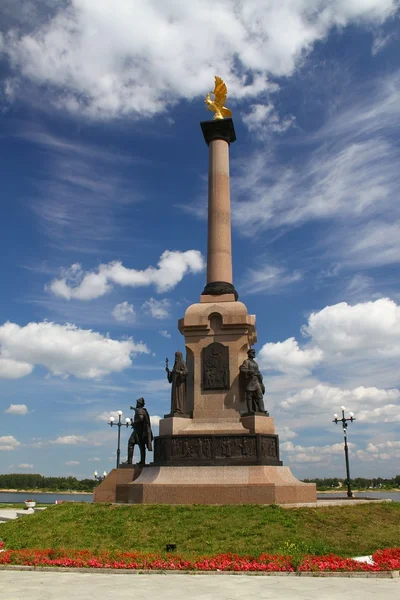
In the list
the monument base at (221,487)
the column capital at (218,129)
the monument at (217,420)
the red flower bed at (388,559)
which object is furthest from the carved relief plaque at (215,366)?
the column capital at (218,129)

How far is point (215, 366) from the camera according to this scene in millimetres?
20031

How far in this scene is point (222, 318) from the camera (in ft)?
67.4

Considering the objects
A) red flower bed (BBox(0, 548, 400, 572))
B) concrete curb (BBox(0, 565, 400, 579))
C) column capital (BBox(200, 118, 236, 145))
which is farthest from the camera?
column capital (BBox(200, 118, 236, 145))

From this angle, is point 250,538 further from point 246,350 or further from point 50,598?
point 246,350

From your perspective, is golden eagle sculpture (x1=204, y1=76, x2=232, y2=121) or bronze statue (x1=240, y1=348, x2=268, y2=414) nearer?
bronze statue (x1=240, y1=348, x2=268, y2=414)

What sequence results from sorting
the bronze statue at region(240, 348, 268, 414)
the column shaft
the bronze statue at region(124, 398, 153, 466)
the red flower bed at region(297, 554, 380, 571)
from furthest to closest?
the column shaft, the bronze statue at region(124, 398, 153, 466), the bronze statue at region(240, 348, 268, 414), the red flower bed at region(297, 554, 380, 571)

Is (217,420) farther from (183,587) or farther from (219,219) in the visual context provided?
(183,587)

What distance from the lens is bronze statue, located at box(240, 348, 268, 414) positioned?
1888cm

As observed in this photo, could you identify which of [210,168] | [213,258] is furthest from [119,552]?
[210,168]

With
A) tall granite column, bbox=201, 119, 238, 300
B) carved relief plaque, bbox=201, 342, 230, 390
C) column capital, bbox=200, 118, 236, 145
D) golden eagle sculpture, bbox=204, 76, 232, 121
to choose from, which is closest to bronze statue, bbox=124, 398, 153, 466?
carved relief plaque, bbox=201, 342, 230, 390

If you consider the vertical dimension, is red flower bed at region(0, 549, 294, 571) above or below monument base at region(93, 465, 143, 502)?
below

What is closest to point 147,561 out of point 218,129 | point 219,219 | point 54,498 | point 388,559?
point 388,559

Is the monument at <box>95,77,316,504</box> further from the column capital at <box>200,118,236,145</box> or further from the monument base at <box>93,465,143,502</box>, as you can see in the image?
the column capital at <box>200,118,236,145</box>

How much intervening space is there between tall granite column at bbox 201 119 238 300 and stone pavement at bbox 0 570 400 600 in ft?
43.6
